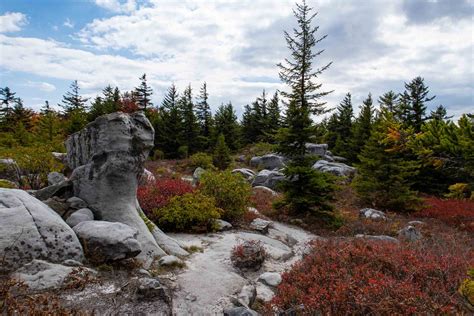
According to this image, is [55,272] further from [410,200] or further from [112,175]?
[410,200]

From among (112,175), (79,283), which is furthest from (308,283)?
(112,175)

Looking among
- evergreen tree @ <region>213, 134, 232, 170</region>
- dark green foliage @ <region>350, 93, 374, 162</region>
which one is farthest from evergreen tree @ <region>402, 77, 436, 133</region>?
evergreen tree @ <region>213, 134, 232, 170</region>

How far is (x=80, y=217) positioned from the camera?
8.17m

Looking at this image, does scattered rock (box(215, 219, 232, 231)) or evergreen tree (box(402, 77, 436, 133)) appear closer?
scattered rock (box(215, 219, 232, 231))

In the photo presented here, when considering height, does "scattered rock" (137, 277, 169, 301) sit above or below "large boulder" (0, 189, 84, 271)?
below

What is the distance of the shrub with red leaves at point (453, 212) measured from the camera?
16.5 meters

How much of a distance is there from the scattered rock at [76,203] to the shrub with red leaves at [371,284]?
19.1ft

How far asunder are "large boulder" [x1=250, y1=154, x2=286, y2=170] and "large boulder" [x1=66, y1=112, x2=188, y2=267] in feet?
83.8

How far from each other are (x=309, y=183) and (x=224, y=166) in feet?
63.2

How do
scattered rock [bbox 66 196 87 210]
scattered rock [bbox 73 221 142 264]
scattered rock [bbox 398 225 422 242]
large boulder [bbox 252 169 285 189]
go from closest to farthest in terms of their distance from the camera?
scattered rock [bbox 73 221 142 264], scattered rock [bbox 66 196 87 210], scattered rock [bbox 398 225 422 242], large boulder [bbox 252 169 285 189]

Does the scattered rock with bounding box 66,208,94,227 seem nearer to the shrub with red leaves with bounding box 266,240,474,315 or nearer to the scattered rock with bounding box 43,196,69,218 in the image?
the scattered rock with bounding box 43,196,69,218

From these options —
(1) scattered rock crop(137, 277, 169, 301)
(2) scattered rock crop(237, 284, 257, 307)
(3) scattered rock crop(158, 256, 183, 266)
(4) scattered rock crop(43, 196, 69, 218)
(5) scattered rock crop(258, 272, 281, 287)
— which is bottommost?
(5) scattered rock crop(258, 272, 281, 287)

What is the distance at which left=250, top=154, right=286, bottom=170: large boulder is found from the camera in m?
34.2

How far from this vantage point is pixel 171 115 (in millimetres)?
38250
